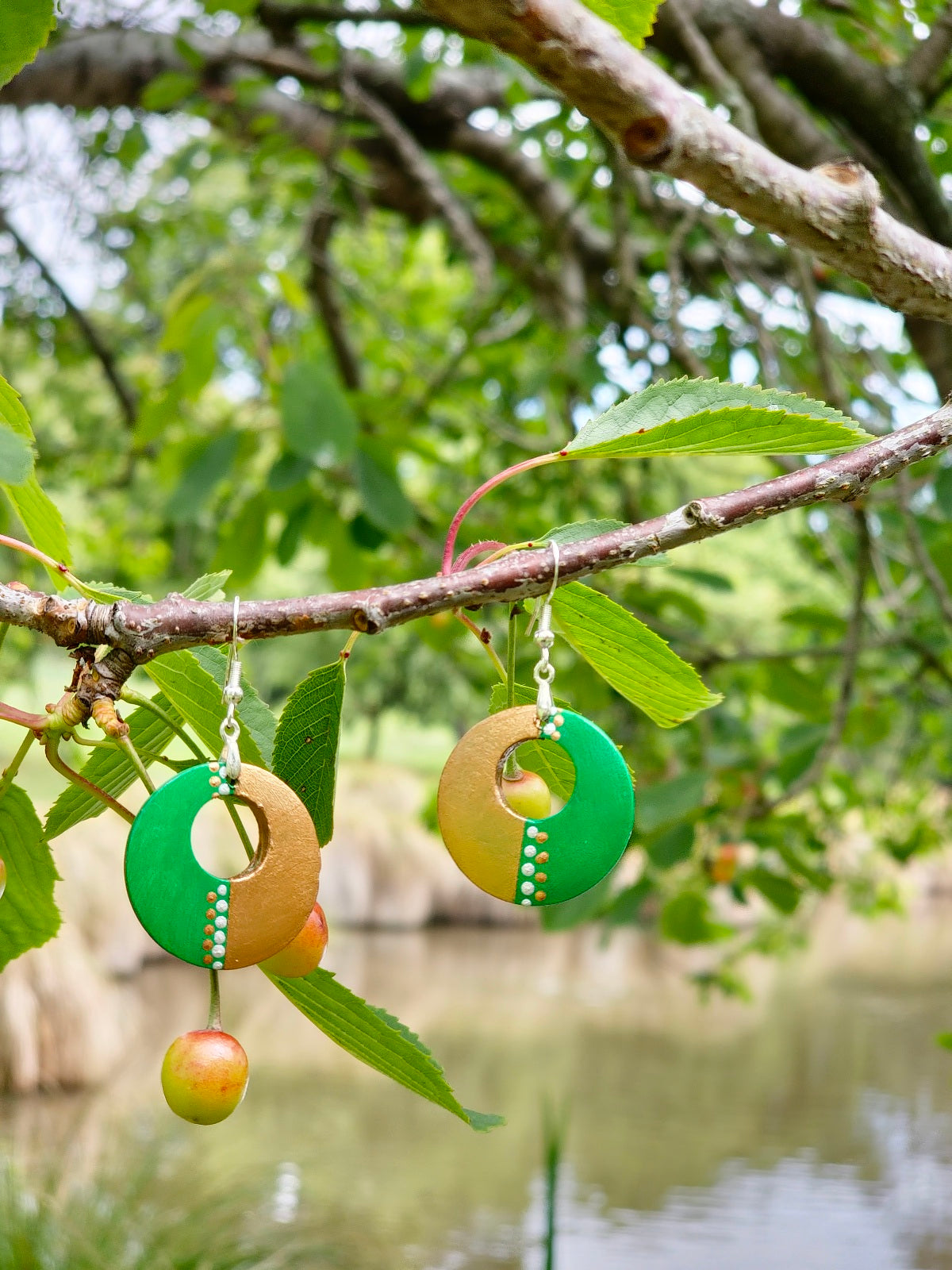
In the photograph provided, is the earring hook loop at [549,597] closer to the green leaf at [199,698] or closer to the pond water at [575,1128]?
the green leaf at [199,698]

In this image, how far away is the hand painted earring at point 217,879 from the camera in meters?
0.46

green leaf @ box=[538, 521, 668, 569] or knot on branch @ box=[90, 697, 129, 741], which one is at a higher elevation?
green leaf @ box=[538, 521, 668, 569]

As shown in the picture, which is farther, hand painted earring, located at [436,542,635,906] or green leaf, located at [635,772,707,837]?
green leaf, located at [635,772,707,837]

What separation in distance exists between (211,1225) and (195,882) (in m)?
3.93

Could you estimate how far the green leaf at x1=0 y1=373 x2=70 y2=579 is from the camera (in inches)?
21.9

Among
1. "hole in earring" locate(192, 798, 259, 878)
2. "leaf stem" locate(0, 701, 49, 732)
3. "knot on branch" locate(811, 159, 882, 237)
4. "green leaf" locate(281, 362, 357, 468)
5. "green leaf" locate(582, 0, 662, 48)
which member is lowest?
"hole in earring" locate(192, 798, 259, 878)

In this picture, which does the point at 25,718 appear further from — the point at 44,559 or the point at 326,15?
the point at 326,15

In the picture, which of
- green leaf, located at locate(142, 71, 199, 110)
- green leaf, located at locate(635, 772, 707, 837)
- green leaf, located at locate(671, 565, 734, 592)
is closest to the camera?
green leaf, located at locate(635, 772, 707, 837)

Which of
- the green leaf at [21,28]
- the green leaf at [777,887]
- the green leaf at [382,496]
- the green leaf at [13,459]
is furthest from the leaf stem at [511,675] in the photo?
the green leaf at [777,887]

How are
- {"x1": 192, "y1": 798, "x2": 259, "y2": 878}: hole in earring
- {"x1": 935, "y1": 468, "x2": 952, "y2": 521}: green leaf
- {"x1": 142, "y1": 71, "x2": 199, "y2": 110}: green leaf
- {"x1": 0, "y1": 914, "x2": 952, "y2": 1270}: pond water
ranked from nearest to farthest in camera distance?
{"x1": 935, "y1": 468, "x2": 952, "y2": 521}: green leaf, {"x1": 142, "y1": 71, "x2": 199, "y2": 110}: green leaf, {"x1": 0, "y1": 914, "x2": 952, "y2": 1270}: pond water, {"x1": 192, "y1": 798, "x2": 259, "y2": 878}: hole in earring

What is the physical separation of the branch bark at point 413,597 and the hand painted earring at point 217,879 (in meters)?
0.02

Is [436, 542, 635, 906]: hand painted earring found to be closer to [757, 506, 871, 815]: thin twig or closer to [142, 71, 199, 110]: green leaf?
[757, 506, 871, 815]: thin twig

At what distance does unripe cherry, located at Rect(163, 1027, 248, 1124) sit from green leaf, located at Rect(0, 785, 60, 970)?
0.15 metres

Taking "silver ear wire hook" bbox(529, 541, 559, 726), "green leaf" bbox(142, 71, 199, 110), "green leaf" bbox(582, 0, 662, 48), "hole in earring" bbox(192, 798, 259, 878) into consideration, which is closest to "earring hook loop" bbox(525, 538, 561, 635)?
"silver ear wire hook" bbox(529, 541, 559, 726)
